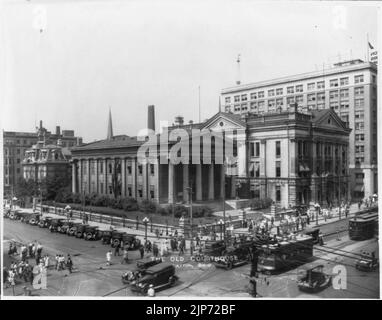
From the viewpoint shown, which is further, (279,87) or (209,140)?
(279,87)

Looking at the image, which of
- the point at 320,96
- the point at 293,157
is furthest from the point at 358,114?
the point at 293,157

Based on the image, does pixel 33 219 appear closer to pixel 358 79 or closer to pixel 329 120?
pixel 329 120

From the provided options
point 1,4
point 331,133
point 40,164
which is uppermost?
point 1,4

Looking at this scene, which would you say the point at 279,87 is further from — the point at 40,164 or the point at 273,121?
the point at 40,164

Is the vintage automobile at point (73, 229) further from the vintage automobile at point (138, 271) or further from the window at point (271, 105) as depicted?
the window at point (271, 105)
